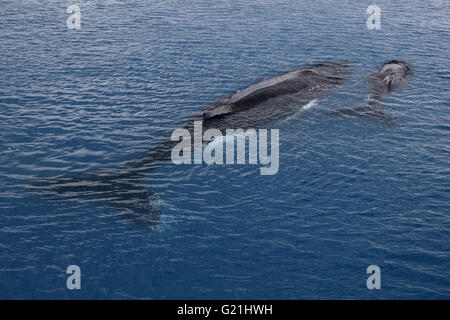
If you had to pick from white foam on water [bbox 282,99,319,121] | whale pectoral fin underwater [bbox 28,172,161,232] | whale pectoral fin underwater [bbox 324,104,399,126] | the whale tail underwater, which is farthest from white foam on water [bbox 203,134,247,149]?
whale pectoral fin underwater [bbox 324,104,399,126]

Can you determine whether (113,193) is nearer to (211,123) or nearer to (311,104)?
(211,123)

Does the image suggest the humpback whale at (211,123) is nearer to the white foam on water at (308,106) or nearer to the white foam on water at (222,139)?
the white foam on water at (308,106)

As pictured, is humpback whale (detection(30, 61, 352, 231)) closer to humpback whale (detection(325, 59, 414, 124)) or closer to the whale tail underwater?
the whale tail underwater

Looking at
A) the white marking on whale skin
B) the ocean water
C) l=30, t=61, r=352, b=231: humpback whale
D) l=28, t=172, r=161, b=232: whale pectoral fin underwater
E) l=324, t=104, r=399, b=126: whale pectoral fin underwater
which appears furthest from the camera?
the white marking on whale skin

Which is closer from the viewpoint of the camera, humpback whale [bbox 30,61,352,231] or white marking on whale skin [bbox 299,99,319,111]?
humpback whale [bbox 30,61,352,231]

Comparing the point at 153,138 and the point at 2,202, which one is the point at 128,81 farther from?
the point at 2,202

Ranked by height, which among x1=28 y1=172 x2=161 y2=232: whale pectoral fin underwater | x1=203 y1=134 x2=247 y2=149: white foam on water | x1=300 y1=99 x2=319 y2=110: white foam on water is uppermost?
x1=300 y1=99 x2=319 y2=110: white foam on water

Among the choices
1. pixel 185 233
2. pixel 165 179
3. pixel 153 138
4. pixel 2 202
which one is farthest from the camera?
pixel 153 138
